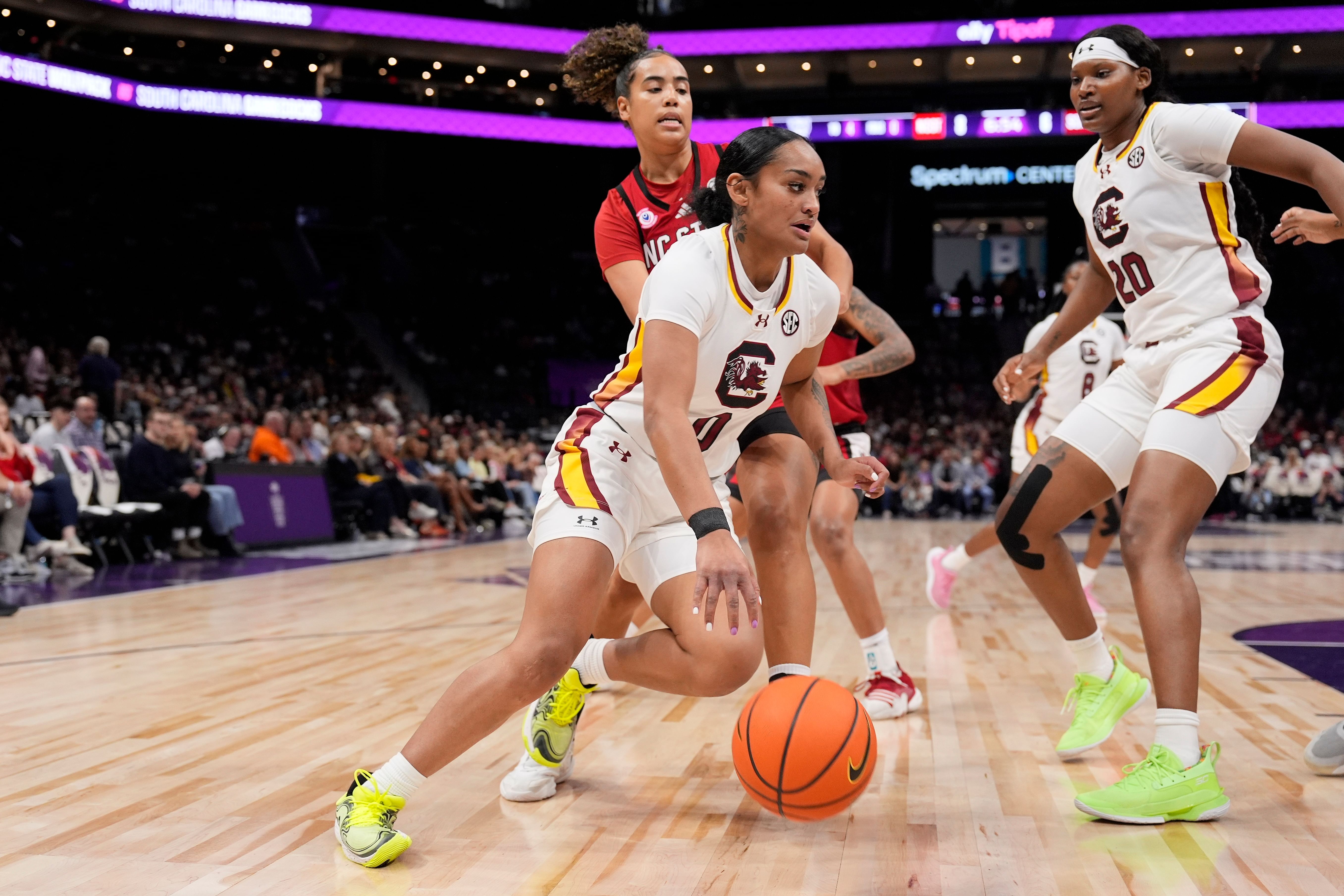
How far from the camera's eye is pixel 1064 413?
6977 mm

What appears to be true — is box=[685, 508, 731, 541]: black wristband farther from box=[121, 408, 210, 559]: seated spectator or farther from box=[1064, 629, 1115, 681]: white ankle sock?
box=[121, 408, 210, 559]: seated spectator

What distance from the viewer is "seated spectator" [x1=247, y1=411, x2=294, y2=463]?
1177 cm

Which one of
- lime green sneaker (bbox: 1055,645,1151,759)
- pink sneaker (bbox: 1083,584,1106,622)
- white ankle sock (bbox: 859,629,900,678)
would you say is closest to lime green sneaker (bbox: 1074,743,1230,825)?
lime green sneaker (bbox: 1055,645,1151,759)

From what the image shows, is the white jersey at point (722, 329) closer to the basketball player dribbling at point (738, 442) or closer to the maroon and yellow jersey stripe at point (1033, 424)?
the basketball player dribbling at point (738, 442)

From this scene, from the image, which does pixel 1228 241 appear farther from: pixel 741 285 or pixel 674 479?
pixel 674 479

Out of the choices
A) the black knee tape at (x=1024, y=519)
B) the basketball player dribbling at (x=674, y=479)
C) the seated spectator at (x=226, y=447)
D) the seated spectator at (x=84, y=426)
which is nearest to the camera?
the basketball player dribbling at (x=674, y=479)

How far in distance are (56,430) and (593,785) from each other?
8056 mm

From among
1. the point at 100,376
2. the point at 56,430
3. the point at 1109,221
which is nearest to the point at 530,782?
the point at 1109,221

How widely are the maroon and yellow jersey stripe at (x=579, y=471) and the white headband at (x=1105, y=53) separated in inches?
70.5

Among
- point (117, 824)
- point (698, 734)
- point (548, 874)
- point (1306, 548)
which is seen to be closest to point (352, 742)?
point (117, 824)

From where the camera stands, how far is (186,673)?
4.78 metres

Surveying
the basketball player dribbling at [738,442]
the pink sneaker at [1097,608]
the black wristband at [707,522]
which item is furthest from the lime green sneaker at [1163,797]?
the pink sneaker at [1097,608]

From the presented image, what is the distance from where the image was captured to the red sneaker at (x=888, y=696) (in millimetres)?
4047

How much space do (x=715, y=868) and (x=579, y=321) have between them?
26.8 m
